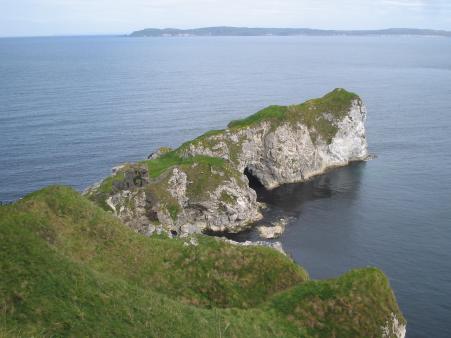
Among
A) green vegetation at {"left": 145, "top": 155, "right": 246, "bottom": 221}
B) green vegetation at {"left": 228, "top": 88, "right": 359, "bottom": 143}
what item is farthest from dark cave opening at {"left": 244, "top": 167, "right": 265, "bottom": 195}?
green vegetation at {"left": 145, "top": 155, "right": 246, "bottom": 221}

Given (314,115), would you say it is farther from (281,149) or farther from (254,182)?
(254,182)

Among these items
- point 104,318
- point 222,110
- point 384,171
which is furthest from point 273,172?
point 104,318

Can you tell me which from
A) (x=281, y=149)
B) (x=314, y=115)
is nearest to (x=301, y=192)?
(x=281, y=149)

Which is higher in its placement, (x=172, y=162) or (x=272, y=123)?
(x=272, y=123)

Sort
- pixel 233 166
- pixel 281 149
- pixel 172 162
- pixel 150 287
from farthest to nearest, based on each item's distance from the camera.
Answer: pixel 281 149 < pixel 233 166 < pixel 172 162 < pixel 150 287

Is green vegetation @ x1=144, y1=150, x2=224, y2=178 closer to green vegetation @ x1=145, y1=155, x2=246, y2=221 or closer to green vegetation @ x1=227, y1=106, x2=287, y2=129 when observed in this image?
green vegetation @ x1=145, y1=155, x2=246, y2=221

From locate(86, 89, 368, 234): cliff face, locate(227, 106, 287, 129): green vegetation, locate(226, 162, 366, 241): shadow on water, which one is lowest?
locate(226, 162, 366, 241): shadow on water
